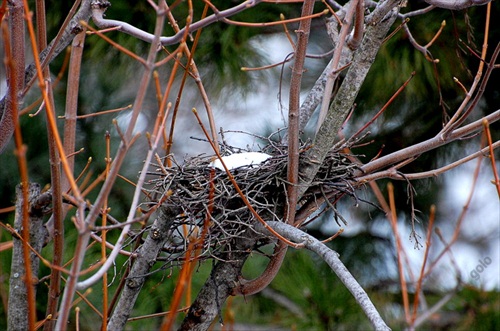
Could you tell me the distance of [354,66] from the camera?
1.40 meters

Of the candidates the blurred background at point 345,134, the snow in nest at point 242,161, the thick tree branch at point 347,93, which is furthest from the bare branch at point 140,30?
the blurred background at point 345,134

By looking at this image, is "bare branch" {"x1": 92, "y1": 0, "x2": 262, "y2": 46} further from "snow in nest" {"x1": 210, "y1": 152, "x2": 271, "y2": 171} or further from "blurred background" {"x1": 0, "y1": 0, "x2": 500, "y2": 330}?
"blurred background" {"x1": 0, "y1": 0, "x2": 500, "y2": 330}

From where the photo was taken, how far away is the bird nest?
1480mm

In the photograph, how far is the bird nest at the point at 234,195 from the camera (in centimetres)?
148

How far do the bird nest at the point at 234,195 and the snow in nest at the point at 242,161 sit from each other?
22 mm

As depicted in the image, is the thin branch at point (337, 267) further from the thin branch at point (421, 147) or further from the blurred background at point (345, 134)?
the blurred background at point (345, 134)

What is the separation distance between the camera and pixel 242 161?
5.53 feet

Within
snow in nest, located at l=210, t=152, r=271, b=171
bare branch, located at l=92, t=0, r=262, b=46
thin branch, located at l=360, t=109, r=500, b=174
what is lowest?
snow in nest, located at l=210, t=152, r=271, b=171

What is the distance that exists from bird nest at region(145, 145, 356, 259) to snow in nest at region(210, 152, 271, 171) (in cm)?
2

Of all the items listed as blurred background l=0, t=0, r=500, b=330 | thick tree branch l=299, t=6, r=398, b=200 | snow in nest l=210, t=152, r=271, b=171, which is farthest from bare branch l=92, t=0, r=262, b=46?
blurred background l=0, t=0, r=500, b=330

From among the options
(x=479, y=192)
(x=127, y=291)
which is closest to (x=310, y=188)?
(x=127, y=291)

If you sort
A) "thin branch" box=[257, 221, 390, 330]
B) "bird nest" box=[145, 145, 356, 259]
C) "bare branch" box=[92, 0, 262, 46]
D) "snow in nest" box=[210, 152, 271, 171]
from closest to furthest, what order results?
"thin branch" box=[257, 221, 390, 330]
"bare branch" box=[92, 0, 262, 46]
"bird nest" box=[145, 145, 356, 259]
"snow in nest" box=[210, 152, 271, 171]

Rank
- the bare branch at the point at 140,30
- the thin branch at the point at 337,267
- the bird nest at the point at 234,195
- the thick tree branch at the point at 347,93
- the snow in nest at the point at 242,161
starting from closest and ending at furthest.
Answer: the thin branch at the point at 337,267
the bare branch at the point at 140,30
the thick tree branch at the point at 347,93
the bird nest at the point at 234,195
the snow in nest at the point at 242,161

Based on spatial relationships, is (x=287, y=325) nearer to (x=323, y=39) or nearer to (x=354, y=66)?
(x=323, y=39)
